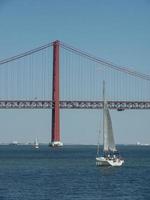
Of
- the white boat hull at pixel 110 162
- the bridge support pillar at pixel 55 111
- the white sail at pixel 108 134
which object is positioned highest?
the bridge support pillar at pixel 55 111

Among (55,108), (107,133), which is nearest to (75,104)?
(55,108)

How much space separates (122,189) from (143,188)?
3.78ft

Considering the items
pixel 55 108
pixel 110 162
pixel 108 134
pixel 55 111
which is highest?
pixel 55 108

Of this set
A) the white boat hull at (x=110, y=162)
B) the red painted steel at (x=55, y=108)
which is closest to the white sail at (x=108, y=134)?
the white boat hull at (x=110, y=162)

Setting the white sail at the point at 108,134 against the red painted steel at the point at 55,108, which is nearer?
the white sail at the point at 108,134

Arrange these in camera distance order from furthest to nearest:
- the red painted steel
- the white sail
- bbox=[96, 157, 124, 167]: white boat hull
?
the red painted steel < the white sail < bbox=[96, 157, 124, 167]: white boat hull

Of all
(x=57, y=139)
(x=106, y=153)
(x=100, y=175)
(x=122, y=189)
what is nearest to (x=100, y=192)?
(x=122, y=189)

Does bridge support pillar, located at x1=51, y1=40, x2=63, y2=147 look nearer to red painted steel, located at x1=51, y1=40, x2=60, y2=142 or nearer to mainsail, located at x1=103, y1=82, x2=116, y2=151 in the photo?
red painted steel, located at x1=51, y1=40, x2=60, y2=142

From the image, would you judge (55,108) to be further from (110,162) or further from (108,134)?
(110,162)

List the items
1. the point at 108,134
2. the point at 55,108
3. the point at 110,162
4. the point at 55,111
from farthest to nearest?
1. the point at 55,108
2. the point at 55,111
3. the point at 108,134
4. the point at 110,162

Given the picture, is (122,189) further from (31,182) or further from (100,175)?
(100,175)

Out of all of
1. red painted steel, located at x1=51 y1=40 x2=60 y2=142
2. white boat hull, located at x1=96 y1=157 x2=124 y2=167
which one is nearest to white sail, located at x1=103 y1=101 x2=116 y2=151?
white boat hull, located at x1=96 y1=157 x2=124 y2=167

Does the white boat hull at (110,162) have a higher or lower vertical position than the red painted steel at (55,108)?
lower

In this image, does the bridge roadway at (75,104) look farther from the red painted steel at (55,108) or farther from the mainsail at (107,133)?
the mainsail at (107,133)
